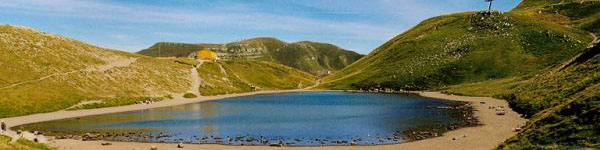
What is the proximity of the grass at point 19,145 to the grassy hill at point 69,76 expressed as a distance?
170 feet

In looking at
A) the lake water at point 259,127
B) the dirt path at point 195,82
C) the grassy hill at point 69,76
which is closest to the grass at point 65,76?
the grassy hill at point 69,76

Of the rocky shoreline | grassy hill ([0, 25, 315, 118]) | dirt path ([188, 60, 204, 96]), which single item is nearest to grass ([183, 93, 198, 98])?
grassy hill ([0, 25, 315, 118])

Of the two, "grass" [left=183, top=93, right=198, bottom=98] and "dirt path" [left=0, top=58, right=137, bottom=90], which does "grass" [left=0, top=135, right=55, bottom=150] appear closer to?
"dirt path" [left=0, top=58, right=137, bottom=90]

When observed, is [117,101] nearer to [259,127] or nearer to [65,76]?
[65,76]

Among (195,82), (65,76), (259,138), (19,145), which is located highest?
(65,76)

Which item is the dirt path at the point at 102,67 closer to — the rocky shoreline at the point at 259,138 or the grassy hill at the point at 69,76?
the grassy hill at the point at 69,76

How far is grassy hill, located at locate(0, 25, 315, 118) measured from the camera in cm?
10259

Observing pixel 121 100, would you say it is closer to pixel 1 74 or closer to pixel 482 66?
pixel 1 74

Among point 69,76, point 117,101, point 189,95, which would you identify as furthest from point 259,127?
point 189,95

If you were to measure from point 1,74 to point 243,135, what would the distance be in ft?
284

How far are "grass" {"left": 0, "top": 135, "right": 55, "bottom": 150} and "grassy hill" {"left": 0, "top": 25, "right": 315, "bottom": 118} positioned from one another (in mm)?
51883

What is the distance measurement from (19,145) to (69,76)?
98.5 m

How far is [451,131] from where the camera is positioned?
203 ft

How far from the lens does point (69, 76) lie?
12800cm
